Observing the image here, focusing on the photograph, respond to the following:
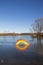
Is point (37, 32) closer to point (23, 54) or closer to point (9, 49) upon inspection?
point (23, 54)

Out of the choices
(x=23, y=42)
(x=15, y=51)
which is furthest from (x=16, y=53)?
(x=23, y=42)

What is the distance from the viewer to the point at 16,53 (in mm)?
1740

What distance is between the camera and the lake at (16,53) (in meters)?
1.56

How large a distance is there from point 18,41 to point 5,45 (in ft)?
0.87

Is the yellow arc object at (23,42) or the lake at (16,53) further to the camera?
the yellow arc object at (23,42)

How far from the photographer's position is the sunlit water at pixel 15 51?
1623mm

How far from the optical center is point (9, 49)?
6.00 feet

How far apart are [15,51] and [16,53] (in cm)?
5

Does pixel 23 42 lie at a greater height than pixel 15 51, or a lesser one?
greater

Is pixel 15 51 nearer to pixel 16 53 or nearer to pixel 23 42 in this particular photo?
pixel 16 53

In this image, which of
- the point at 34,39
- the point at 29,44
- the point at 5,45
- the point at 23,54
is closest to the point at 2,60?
the point at 5,45

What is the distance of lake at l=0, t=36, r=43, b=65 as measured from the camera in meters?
1.56

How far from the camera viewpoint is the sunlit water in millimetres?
1623

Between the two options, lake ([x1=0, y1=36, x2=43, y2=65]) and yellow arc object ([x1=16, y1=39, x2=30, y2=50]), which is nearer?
lake ([x1=0, y1=36, x2=43, y2=65])
